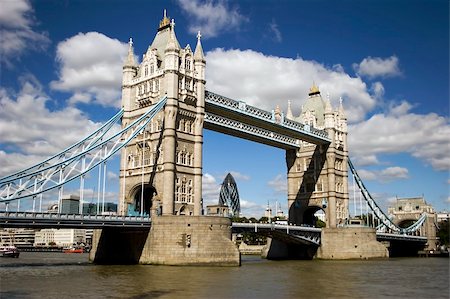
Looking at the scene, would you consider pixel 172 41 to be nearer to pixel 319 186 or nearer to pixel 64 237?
pixel 319 186

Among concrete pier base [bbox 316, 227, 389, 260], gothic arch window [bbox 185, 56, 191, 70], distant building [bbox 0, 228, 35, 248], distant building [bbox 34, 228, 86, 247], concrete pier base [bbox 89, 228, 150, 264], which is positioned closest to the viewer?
concrete pier base [bbox 89, 228, 150, 264]

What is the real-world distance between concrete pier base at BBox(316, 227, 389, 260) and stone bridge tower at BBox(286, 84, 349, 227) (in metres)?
6.30

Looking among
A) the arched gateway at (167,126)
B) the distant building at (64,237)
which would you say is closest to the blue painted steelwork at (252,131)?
the arched gateway at (167,126)

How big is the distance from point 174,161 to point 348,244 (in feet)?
95.8

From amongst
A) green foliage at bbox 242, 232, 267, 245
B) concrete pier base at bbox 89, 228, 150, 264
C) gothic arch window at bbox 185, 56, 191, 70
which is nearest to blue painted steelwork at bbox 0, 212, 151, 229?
concrete pier base at bbox 89, 228, 150, 264

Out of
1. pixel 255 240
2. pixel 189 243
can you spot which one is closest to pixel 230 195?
pixel 255 240

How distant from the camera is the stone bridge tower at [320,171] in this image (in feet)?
248

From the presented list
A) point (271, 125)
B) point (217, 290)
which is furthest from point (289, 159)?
point (217, 290)

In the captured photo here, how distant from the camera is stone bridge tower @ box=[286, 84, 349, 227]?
7569 centimetres

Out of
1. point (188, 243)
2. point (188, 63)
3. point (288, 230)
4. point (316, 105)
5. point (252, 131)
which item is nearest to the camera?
point (188, 243)

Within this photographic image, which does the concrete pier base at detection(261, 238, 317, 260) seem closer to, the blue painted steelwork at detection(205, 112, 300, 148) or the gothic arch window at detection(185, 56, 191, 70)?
the blue painted steelwork at detection(205, 112, 300, 148)

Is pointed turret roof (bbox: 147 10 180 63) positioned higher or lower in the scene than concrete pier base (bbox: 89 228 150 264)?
higher

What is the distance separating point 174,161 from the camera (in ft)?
169

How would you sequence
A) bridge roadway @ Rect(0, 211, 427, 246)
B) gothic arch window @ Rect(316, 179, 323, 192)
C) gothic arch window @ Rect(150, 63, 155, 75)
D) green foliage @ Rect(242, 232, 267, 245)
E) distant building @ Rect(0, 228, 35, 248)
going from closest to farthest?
bridge roadway @ Rect(0, 211, 427, 246) → gothic arch window @ Rect(150, 63, 155, 75) → gothic arch window @ Rect(316, 179, 323, 192) → green foliage @ Rect(242, 232, 267, 245) → distant building @ Rect(0, 228, 35, 248)
